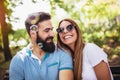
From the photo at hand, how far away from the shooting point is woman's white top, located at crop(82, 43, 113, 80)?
9.68ft

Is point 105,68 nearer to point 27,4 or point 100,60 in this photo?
point 100,60

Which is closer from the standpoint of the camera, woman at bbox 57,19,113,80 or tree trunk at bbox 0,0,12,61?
woman at bbox 57,19,113,80

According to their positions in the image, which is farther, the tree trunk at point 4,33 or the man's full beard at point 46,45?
the tree trunk at point 4,33

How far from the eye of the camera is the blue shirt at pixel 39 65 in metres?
2.90

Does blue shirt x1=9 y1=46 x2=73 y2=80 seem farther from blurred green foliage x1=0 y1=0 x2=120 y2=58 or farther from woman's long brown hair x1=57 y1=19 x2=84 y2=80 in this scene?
blurred green foliage x1=0 y1=0 x2=120 y2=58

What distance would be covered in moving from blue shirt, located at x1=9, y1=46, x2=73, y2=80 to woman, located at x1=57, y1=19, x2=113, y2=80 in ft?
0.35

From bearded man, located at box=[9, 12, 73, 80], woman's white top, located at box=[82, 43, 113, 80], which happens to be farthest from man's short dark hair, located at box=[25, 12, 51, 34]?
woman's white top, located at box=[82, 43, 113, 80]

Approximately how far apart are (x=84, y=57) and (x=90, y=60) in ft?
0.24

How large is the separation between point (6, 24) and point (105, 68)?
2401 mm

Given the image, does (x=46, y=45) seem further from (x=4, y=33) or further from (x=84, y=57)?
(x=4, y=33)

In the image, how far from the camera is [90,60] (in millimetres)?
2975

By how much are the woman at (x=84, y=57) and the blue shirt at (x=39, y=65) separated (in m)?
0.11

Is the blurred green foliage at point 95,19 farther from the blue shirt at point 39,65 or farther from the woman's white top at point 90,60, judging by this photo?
the woman's white top at point 90,60

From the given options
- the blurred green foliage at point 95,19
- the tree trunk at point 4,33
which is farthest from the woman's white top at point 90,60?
the tree trunk at point 4,33
